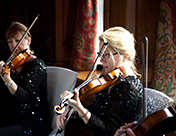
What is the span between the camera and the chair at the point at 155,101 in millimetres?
1149

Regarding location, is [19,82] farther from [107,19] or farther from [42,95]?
[107,19]

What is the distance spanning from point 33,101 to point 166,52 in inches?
36.2

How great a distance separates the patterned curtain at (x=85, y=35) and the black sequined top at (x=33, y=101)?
2.42ft

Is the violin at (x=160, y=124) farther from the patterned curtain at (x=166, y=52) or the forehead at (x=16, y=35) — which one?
the forehead at (x=16, y=35)

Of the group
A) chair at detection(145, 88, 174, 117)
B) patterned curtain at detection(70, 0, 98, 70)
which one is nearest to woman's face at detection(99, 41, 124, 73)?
chair at detection(145, 88, 174, 117)

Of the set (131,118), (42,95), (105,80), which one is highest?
(105,80)

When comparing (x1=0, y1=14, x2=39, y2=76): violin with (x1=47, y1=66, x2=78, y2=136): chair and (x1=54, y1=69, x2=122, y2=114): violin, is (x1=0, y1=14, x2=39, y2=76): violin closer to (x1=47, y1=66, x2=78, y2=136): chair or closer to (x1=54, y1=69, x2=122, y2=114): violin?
(x1=47, y1=66, x2=78, y2=136): chair

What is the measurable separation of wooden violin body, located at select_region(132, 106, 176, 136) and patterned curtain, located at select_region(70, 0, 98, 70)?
1.67 meters

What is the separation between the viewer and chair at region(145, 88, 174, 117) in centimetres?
115

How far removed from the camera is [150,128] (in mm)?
768

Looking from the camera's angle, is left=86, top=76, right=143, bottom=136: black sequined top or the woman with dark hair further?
the woman with dark hair

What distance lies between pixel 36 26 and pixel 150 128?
2.88 metres

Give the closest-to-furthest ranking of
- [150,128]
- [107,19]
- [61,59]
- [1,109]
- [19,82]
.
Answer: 1. [150,128]
2. [19,82]
3. [1,109]
4. [107,19]
5. [61,59]

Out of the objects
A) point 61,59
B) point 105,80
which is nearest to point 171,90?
point 105,80
